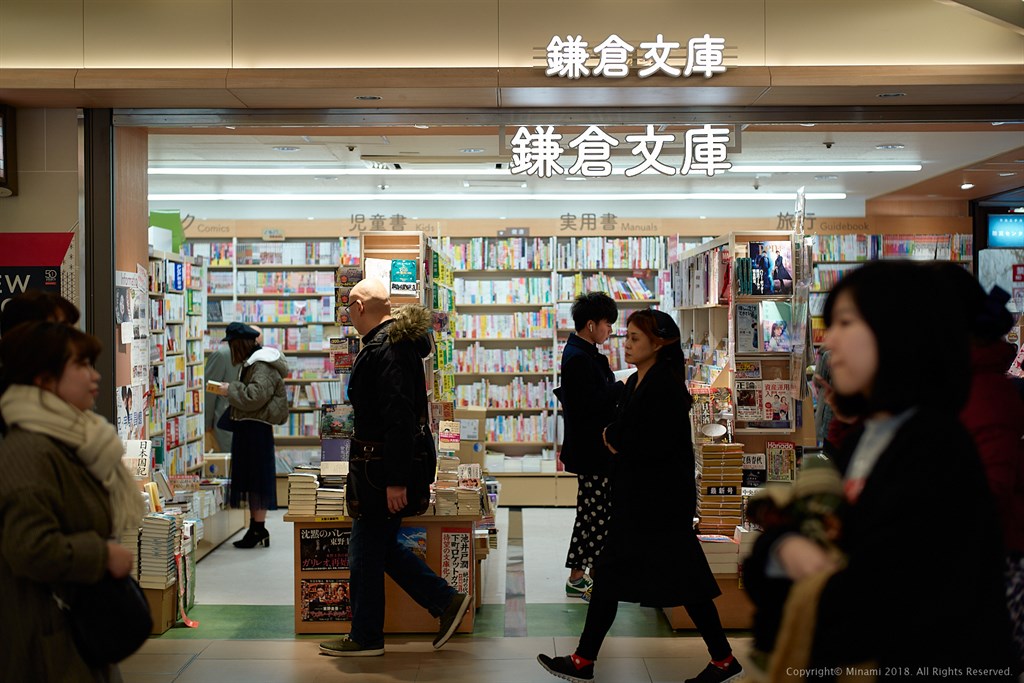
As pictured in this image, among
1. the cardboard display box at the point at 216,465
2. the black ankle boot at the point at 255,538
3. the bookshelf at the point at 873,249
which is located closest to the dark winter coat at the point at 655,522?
the black ankle boot at the point at 255,538

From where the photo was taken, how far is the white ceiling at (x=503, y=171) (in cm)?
689

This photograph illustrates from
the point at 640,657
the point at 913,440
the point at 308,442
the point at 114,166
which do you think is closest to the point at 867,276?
the point at 913,440

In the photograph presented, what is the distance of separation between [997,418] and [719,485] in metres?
2.66

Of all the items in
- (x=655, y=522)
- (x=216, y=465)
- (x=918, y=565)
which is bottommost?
(x=216, y=465)

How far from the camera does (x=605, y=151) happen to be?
4816 millimetres

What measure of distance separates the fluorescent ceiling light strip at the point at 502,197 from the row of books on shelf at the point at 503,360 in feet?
6.30

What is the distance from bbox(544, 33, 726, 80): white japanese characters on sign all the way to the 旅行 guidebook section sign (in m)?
2.75

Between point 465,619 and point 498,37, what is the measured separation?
9.67 feet

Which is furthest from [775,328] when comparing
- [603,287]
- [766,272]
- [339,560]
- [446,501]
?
[603,287]

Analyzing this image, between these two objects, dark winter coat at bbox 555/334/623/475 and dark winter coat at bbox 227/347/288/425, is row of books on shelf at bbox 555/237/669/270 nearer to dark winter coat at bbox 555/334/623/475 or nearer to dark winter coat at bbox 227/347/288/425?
dark winter coat at bbox 227/347/288/425

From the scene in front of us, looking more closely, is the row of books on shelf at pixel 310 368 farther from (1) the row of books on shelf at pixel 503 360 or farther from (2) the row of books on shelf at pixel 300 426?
(1) the row of books on shelf at pixel 503 360

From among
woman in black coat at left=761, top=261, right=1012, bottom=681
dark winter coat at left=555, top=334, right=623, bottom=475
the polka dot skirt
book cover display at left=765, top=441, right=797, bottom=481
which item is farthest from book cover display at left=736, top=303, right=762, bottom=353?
woman in black coat at left=761, top=261, right=1012, bottom=681

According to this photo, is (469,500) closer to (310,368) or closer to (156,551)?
(156,551)

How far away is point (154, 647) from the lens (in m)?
4.48
